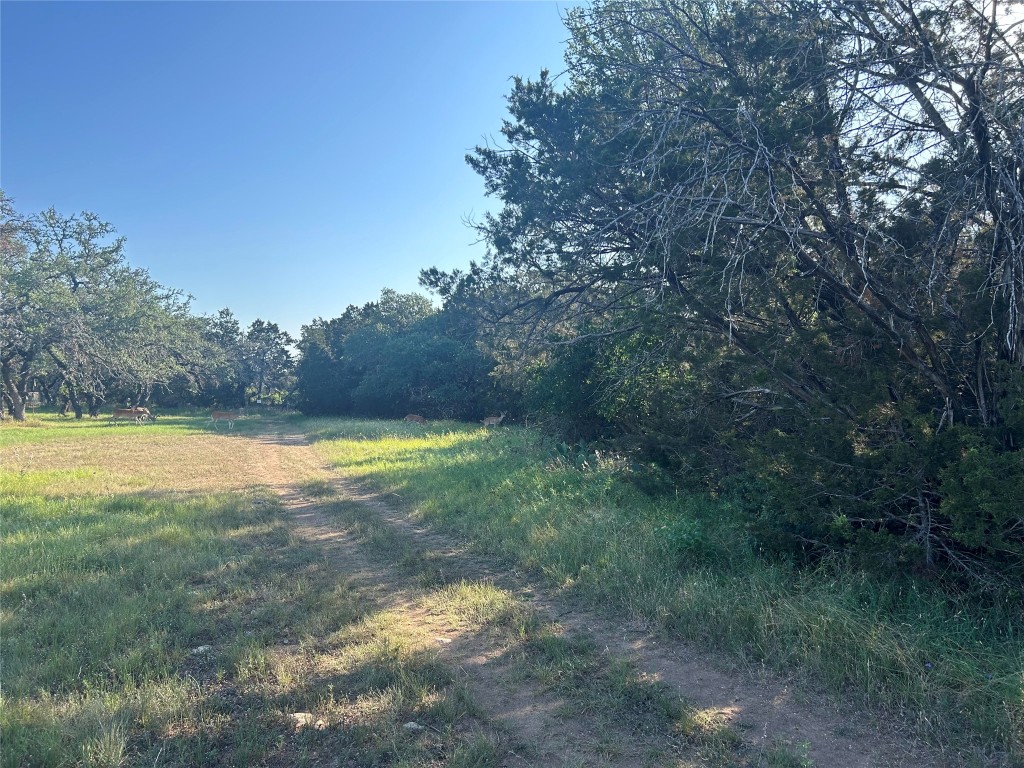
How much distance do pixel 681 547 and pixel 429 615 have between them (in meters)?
2.72

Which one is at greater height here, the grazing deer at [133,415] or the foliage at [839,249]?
the foliage at [839,249]

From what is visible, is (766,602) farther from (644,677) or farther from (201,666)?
(201,666)

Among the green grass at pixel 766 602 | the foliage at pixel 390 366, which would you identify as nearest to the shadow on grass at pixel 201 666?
the green grass at pixel 766 602

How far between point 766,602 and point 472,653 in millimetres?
2489

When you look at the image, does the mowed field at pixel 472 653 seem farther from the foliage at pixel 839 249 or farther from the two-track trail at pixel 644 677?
the foliage at pixel 839 249

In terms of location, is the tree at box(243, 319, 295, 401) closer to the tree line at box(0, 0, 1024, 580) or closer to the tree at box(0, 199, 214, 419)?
the tree at box(0, 199, 214, 419)

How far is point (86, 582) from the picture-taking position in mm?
5992

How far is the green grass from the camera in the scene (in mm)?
3723

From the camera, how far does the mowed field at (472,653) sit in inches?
134

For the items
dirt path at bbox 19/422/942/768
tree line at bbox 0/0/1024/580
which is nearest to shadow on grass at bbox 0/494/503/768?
dirt path at bbox 19/422/942/768

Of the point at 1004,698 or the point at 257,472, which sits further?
the point at 257,472

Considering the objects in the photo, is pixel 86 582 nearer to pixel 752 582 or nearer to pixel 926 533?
pixel 752 582

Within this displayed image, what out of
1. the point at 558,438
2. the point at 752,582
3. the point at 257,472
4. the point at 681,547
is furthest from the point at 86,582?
the point at 558,438

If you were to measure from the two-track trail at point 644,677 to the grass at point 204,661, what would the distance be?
273 millimetres
